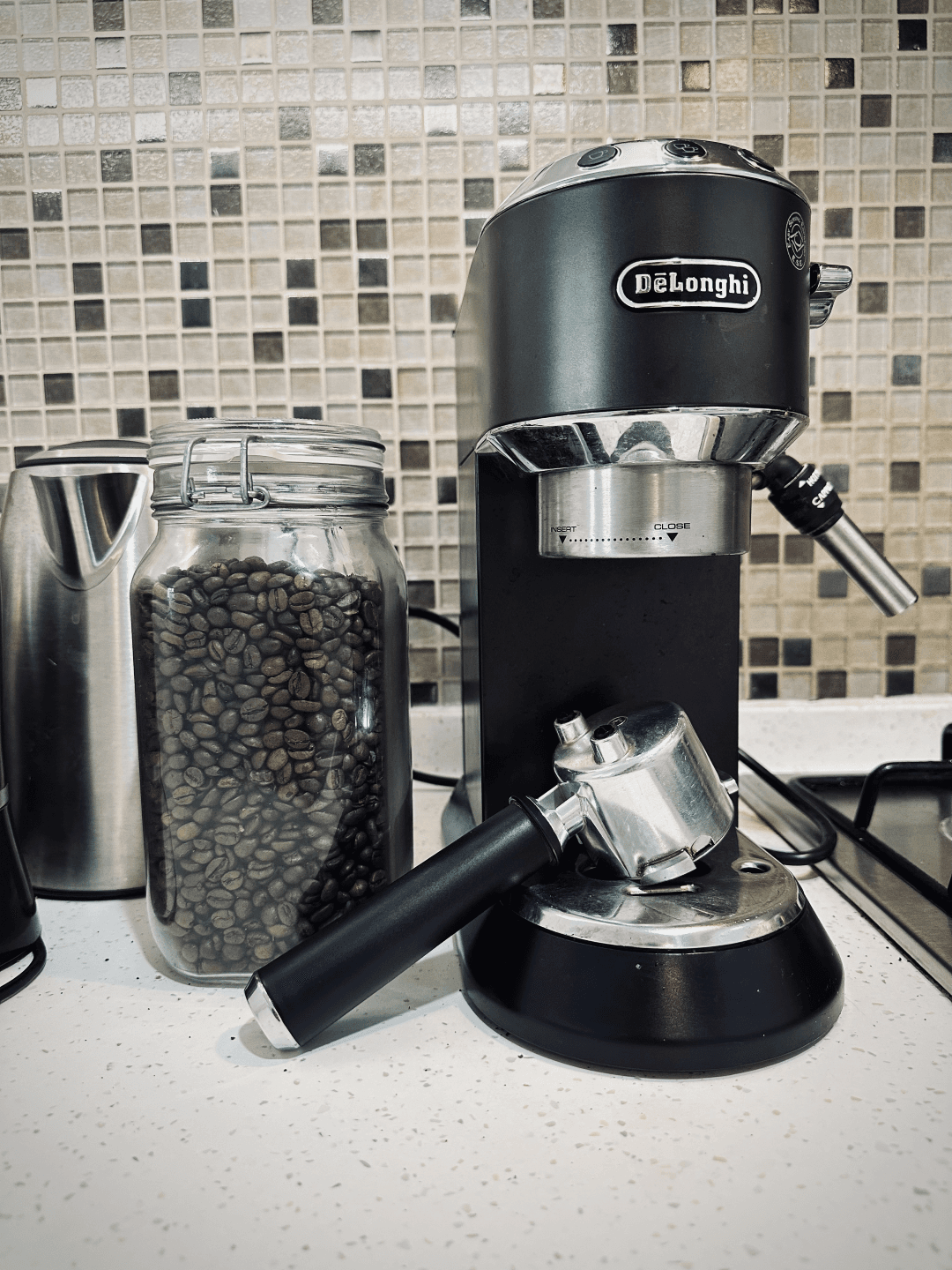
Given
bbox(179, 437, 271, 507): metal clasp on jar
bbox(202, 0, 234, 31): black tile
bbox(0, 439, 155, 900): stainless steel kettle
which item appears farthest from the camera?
bbox(202, 0, 234, 31): black tile

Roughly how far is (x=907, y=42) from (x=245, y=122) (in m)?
0.55

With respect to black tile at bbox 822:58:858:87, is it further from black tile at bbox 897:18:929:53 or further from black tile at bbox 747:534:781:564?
black tile at bbox 747:534:781:564

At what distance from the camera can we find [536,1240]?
0.89 ft

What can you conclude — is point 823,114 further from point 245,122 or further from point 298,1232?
point 298,1232

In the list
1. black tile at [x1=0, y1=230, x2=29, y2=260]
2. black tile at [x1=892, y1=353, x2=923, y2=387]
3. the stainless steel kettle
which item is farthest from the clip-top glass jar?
black tile at [x1=892, y1=353, x2=923, y2=387]

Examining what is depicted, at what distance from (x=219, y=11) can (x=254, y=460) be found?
51 cm

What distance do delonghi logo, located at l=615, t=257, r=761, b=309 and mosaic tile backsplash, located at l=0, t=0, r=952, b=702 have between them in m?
0.42

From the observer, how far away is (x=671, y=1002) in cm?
35

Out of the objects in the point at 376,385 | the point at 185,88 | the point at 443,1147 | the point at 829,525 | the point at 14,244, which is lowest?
the point at 443,1147

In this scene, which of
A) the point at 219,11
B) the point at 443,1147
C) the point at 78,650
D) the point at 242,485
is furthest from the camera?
the point at 219,11

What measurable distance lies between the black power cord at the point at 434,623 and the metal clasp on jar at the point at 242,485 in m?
0.33

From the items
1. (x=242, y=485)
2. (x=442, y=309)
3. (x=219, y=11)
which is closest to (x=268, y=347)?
(x=442, y=309)

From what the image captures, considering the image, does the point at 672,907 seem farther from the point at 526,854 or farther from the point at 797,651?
the point at 797,651

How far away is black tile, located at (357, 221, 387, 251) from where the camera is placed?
726mm
